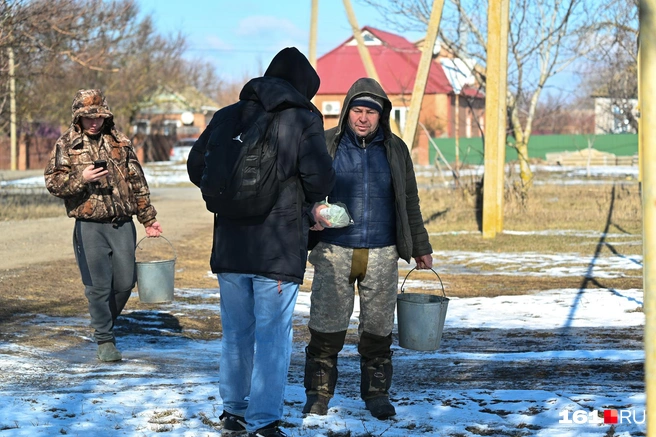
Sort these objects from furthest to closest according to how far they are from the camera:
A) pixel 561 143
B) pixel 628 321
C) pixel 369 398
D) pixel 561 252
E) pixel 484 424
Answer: pixel 561 143
pixel 561 252
pixel 628 321
pixel 369 398
pixel 484 424

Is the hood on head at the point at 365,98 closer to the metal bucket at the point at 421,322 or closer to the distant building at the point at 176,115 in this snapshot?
the metal bucket at the point at 421,322

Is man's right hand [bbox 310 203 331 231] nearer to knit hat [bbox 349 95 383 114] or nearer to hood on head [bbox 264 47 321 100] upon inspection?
hood on head [bbox 264 47 321 100]

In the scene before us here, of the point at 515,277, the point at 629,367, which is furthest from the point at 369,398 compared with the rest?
the point at 515,277

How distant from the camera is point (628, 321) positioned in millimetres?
8734

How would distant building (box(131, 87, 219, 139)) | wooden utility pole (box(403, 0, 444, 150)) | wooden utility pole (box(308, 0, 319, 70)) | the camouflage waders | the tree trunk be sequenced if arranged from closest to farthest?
the camouflage waders < wooden utility pole (box(403, 0, 444, 150)) < wooden utility pole (box(308, 0, 319, 70)) < the tree trunk < distant building (box(131, 87, 219, 139))

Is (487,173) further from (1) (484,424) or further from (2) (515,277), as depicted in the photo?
(1) (484,424)

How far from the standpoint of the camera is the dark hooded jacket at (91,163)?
21.0 ft

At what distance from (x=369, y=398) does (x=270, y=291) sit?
3.71 ft

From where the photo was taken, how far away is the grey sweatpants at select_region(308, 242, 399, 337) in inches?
208

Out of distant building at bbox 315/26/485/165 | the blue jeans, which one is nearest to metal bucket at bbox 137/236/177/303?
the blue jeans

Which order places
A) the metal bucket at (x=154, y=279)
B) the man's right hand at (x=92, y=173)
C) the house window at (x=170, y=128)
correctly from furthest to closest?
the house window at (x=170, y=128) → the metal bucket at (x=154, y=279) → the man's right hand at (x=92, y=173)

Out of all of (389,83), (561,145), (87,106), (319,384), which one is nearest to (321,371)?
(319,384)

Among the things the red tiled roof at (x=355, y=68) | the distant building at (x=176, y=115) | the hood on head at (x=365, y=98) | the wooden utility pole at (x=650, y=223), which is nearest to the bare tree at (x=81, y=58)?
the distant building at (x=176, y=115)

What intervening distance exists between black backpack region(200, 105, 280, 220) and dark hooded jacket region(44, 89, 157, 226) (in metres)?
2.24
